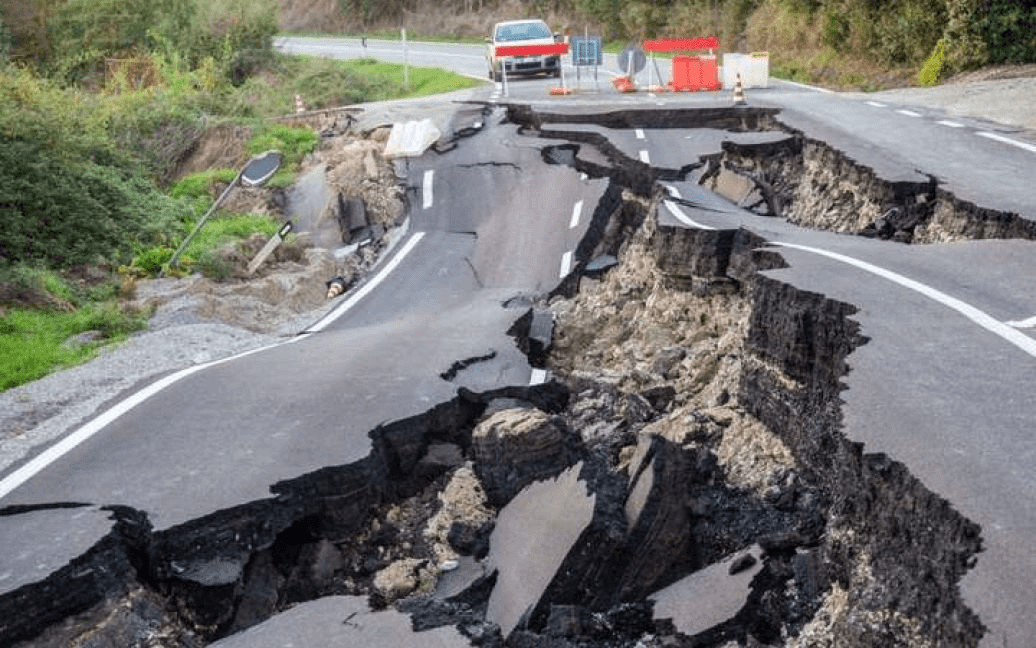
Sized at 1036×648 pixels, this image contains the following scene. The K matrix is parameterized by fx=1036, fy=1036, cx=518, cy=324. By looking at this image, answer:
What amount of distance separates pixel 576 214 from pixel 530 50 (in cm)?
1221

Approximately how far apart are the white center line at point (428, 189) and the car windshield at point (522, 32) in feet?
36.1

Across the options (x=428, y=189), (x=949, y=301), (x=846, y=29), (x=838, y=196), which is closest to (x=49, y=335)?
(x=428, y=189)

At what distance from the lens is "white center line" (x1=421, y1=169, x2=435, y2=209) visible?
59.4 feet

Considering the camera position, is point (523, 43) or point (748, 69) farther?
point (523, 43)

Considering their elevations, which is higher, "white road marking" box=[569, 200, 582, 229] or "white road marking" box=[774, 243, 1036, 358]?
"white road marking" box=[774, 243, 1036, 358]

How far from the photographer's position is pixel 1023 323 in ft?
25.0

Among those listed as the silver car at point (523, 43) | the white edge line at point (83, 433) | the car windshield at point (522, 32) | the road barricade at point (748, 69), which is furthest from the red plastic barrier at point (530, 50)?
the white edge line at point (83, 433)

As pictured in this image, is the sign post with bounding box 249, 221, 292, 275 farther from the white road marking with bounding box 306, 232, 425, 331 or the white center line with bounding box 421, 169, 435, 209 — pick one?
the white center line with bounding box 421, 169, 435, 209

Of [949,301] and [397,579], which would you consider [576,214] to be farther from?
[397,579]

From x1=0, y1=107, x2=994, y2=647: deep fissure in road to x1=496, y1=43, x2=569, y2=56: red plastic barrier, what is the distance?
16.7 m

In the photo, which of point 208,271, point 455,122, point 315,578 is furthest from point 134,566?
point 455,122

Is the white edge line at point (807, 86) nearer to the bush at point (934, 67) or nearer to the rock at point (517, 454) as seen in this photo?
the bush at point (934, 67)

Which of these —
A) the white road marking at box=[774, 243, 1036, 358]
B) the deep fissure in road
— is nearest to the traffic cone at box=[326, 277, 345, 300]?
the deep fissure in road

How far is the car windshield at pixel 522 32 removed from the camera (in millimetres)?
28969
